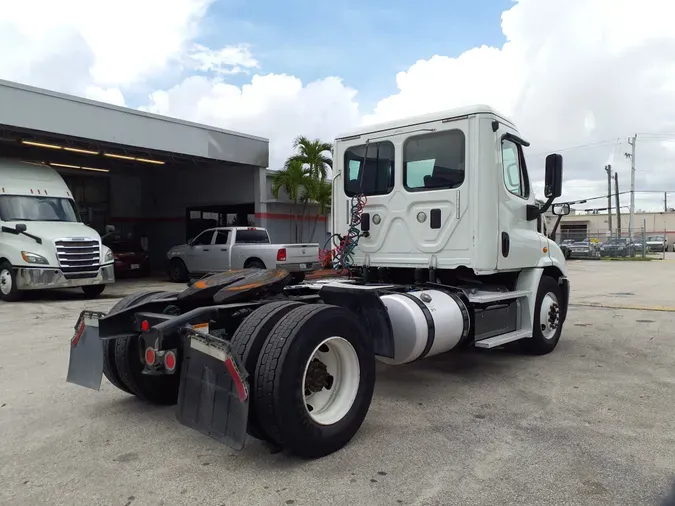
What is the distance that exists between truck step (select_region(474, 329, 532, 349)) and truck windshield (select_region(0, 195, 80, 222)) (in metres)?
11.6

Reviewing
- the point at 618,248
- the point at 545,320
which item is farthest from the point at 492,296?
the point at 618,248

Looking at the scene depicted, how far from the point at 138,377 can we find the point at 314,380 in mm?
1613

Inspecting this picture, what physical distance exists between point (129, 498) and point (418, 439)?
6.54 ft

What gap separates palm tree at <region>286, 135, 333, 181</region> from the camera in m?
21.0

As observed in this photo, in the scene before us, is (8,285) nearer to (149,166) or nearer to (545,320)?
(545,320)

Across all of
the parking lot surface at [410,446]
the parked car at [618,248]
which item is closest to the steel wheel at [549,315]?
the parking lot surface at [410,446]

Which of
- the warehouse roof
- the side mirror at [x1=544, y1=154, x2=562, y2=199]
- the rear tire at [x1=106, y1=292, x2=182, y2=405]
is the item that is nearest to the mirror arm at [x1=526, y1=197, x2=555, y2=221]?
the side mirror at [x1=544, y1=154, x2=562, y2=199]

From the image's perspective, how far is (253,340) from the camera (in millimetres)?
3484

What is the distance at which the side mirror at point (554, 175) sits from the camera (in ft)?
19.6

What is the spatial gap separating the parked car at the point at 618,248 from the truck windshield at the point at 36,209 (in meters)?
31.2

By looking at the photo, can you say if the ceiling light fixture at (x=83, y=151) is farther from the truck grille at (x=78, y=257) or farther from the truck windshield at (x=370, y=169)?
the truck windshield at (x=370, y=169)

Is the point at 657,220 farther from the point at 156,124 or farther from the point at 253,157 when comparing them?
the point at 156,124

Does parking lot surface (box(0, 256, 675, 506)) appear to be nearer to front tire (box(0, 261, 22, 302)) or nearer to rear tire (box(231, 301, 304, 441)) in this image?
rear tire (box(231, 301, 304, 441))

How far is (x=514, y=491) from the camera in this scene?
3.18 meters
